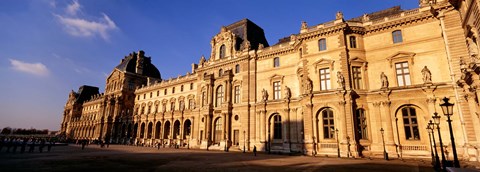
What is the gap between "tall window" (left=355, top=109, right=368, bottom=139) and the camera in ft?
83.0

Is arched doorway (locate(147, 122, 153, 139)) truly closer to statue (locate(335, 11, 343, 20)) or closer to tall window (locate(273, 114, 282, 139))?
tall window (locate(273, 114, 282, 139))

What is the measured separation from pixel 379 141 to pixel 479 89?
9202 mm

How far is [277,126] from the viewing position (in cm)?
Result: 3334

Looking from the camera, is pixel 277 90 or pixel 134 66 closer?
pixel 277 90

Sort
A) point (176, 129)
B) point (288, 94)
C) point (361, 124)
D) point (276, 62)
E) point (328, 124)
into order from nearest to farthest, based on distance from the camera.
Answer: point (361, 124) → point (328, 124) → point (288, 94) → point (276, 62) → point (176, 129)

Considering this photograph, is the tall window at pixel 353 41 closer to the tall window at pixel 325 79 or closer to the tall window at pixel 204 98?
the tall window at pixel 325 79

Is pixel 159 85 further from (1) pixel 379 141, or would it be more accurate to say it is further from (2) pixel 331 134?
(1) pixel 379 141

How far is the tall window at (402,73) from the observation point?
24.8 metres

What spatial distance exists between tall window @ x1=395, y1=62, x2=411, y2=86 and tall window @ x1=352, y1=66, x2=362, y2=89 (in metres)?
3.44

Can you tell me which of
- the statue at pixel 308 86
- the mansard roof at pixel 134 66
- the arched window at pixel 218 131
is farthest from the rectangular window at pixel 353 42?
the mansard roof at pixel 134 66

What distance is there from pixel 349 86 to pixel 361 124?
160 inches

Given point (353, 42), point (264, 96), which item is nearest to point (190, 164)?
point (264, 96)

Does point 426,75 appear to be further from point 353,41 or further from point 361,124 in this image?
point 353,41

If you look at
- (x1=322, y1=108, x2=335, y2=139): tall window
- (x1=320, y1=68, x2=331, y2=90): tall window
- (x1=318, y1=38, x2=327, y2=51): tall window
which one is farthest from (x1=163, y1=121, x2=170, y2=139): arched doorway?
(x1=318, y1=38, x2=327, y2=51): tall window
